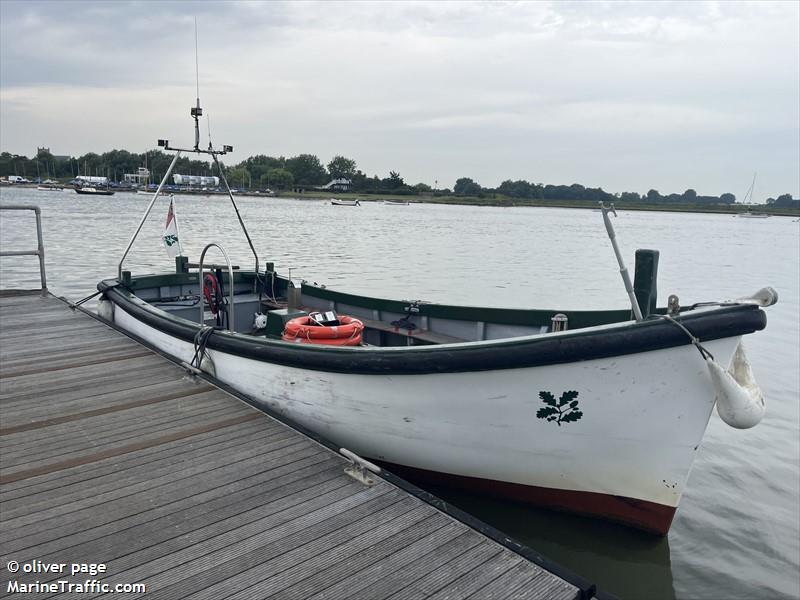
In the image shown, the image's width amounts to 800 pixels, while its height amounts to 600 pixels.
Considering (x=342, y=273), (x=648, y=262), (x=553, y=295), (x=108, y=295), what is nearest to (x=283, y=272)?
(x=342, y=273)

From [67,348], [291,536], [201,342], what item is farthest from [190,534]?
[67,348]

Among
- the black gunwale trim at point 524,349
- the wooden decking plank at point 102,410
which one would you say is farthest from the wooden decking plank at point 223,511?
the wooden decking plank at point 102,410

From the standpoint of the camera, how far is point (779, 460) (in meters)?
6.42

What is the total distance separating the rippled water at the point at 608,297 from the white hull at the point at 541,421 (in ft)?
1.79

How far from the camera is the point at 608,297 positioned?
55.9 feet

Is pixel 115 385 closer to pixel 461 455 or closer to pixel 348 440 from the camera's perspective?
pixel 348 440

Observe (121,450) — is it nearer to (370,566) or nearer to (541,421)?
(370,566)

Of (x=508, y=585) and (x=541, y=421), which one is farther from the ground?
(x=541, y=421)

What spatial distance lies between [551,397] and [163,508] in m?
2.55

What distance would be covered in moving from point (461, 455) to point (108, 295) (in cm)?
598

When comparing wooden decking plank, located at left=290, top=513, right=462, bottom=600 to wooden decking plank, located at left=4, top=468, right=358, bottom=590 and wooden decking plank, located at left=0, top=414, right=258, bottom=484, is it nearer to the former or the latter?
wooden decking plank, located at left=4, top=468, right=358, bottom=590

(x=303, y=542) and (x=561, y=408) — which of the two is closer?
(x=303, y=542)

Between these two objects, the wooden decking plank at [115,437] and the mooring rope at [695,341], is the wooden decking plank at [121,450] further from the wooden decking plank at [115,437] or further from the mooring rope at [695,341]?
the mooring rope at [695,341]

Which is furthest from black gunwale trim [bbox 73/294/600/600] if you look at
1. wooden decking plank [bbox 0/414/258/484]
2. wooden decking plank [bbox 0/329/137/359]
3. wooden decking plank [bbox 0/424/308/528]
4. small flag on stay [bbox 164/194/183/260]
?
small flag on stay [bbox 164/194/183/260]
